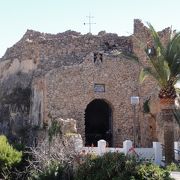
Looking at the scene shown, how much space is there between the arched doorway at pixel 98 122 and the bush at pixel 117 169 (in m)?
9.39

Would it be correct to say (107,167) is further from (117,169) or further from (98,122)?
(98,122)

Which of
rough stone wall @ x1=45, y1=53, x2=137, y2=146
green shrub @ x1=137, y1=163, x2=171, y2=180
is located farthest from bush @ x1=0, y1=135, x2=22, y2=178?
green shrub @ x1=137, y1=163, x2=171, y2=180

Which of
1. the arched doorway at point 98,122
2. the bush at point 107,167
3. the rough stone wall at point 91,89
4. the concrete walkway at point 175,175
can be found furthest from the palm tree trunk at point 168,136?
the arched doorway at point 98,122

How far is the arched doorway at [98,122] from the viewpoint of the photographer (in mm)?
30734

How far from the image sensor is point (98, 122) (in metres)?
32.5

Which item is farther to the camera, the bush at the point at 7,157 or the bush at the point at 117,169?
the bush at the point at 7,157

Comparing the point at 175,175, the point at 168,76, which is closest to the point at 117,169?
the point at 175,175

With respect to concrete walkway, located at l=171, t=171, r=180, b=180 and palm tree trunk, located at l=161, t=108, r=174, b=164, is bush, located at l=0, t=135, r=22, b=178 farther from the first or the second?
concrete walkway, located at l=171, t=171, r=180, b=180

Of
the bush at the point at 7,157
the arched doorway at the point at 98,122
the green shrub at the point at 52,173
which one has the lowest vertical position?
the green shrub at the point at 52,173

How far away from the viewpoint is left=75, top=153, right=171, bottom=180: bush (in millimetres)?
17688

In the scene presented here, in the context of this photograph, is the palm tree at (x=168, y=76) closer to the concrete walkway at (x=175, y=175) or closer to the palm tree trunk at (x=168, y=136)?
the palm tree trunk at (x=168, y=136)

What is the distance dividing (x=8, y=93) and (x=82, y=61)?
716 centimetres

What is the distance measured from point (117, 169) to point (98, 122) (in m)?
13.9

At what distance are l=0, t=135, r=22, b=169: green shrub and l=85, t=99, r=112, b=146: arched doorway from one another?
449cm
